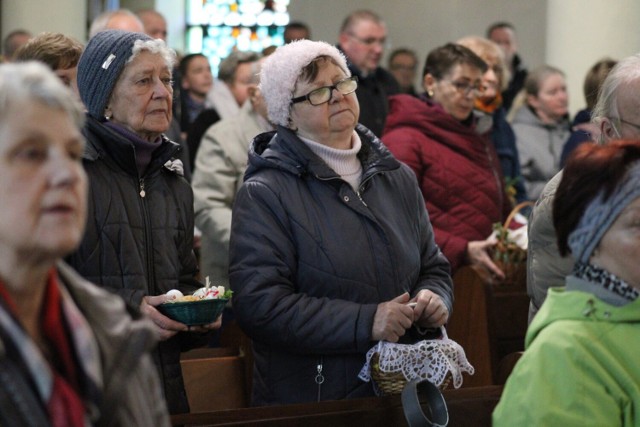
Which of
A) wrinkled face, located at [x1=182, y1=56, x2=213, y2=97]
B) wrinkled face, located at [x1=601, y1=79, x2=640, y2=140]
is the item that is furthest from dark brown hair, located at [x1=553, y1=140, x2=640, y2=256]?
wrinkled face, located at [x1=182, y1=56, x2=213, y2=97]

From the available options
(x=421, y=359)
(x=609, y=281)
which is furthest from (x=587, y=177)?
(x=421, y=359)

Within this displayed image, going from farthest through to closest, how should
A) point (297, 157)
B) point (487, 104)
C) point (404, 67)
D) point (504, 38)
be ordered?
point (404, 67) < point (504, 38) < point (487, 104) < point (297, 157)

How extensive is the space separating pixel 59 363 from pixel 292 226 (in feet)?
6.30

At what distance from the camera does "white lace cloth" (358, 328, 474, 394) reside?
3.60m

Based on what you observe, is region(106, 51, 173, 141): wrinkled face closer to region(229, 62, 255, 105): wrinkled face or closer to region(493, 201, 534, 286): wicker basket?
region(493, 201, 534, 286): wicker basket

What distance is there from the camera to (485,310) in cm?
511

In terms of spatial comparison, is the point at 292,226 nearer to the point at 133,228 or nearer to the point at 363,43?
the point at 133,228

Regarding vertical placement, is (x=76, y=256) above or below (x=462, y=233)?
above

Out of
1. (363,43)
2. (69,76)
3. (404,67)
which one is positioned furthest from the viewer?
(404,67)

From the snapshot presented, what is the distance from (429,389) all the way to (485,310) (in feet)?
6.40

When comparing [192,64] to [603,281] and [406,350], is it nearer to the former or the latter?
[406,350]

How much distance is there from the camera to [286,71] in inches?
161

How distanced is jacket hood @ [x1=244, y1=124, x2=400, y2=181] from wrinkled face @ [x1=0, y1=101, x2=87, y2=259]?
6.57 feet

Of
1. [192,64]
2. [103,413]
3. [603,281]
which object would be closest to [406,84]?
[192,64]
